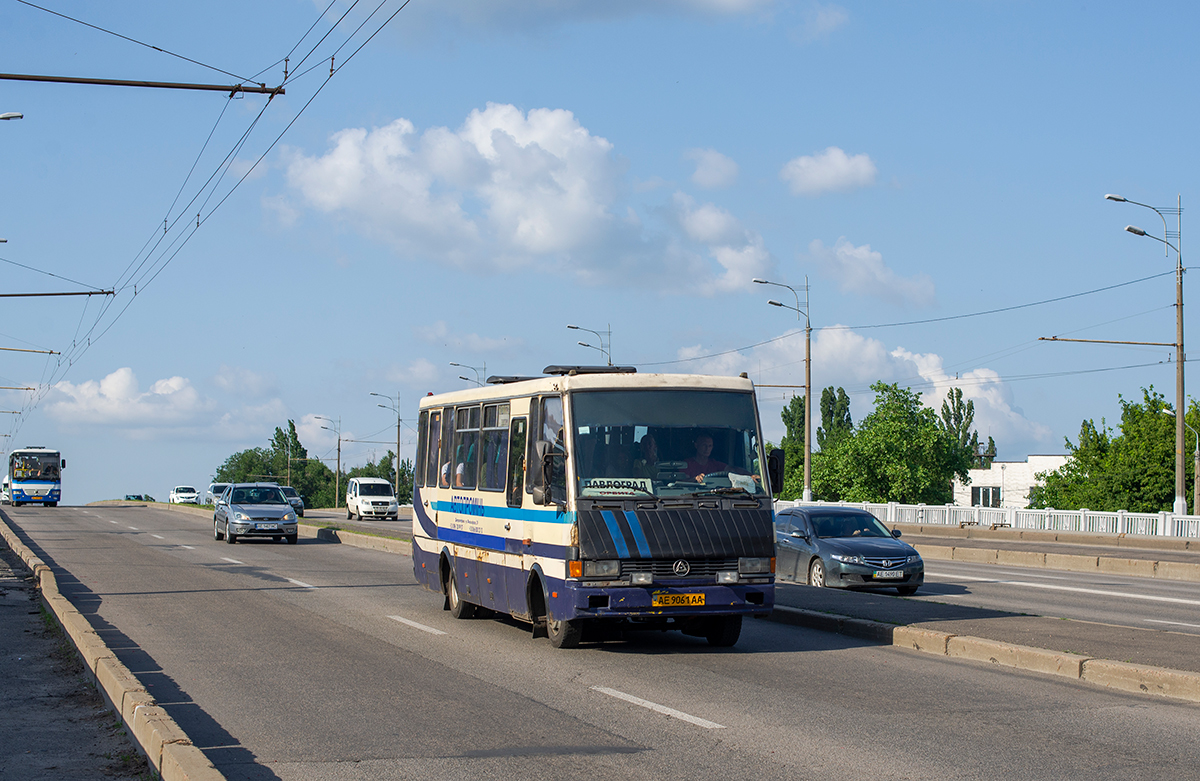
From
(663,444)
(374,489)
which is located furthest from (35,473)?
(663,444)

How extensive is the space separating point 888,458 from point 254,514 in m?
48.8

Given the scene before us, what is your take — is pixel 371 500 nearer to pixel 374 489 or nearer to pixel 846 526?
pixel 374 489

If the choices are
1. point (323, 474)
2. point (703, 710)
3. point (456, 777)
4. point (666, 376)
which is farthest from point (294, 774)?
point (323, 474)

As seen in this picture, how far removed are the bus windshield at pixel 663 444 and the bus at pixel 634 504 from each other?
0.01 meters

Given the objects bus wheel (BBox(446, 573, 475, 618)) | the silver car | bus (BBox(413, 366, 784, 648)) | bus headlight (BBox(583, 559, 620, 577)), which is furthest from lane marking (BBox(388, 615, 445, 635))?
the silver car

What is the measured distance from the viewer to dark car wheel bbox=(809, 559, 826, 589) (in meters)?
19.3

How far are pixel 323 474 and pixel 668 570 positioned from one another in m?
162

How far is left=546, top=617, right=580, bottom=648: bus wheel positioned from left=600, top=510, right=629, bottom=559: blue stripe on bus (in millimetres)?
947

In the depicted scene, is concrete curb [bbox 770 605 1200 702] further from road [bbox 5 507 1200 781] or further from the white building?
the white building

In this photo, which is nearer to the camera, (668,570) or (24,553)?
(668,570)

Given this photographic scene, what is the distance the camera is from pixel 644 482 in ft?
38.5

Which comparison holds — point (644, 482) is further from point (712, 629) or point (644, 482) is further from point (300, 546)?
point (300, 546)

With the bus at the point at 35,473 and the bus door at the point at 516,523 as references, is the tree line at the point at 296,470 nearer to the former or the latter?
the bus at the point at 35,473

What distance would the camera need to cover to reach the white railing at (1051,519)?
3662 cm
